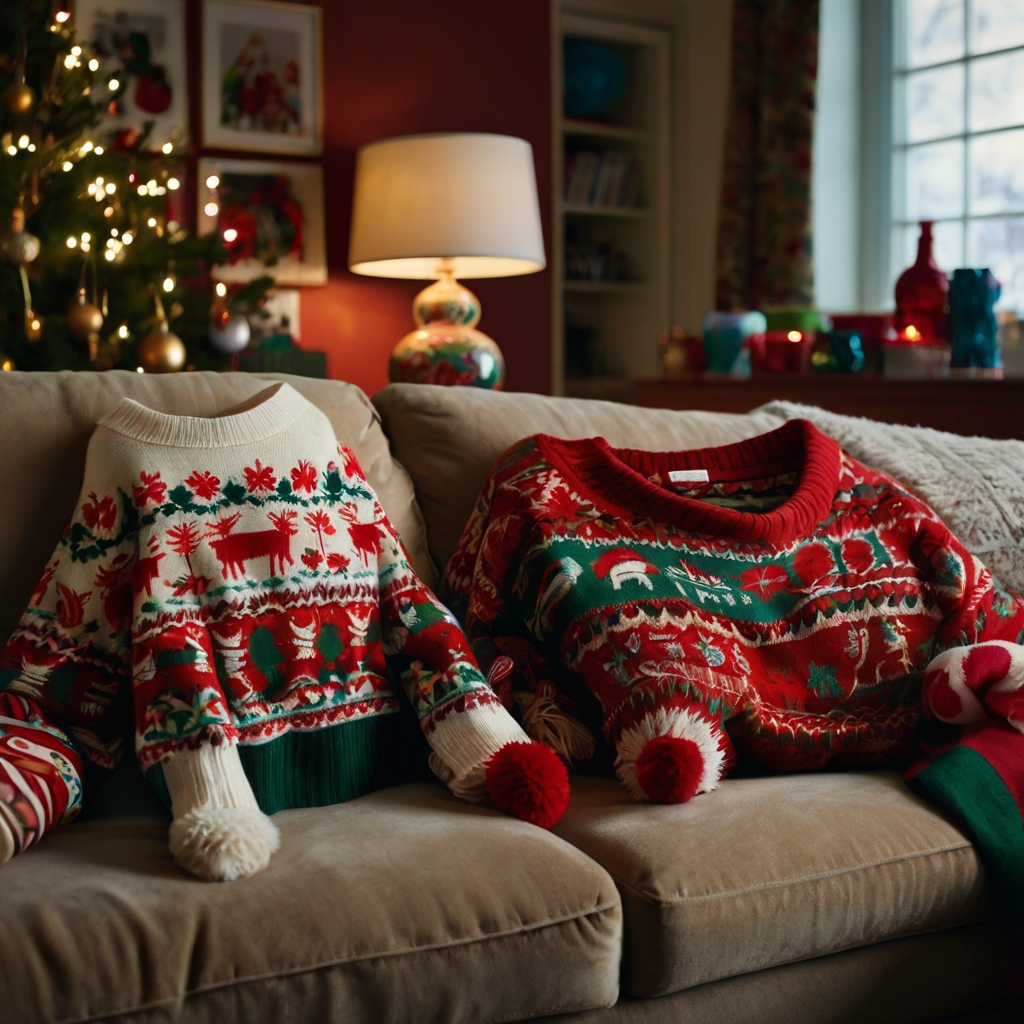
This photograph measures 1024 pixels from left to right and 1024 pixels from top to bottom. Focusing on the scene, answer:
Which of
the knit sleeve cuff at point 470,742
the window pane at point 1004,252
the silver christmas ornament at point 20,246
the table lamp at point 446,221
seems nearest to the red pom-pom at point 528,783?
the knit sleeve cuff at point 470,742

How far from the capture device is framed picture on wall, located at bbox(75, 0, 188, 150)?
3.15 m

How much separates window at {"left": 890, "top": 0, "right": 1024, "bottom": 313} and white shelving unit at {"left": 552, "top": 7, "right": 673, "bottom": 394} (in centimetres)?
93

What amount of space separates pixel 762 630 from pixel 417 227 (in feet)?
6.30

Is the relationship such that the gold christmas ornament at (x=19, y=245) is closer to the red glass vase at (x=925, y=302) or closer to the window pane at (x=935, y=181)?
the red glass vase at (x=925, y=302)

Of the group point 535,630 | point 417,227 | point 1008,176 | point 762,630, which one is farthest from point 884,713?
point 1008,176

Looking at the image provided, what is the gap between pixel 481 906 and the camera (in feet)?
3.35

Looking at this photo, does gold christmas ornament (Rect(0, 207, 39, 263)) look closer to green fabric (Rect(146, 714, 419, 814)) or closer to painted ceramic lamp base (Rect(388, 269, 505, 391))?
painted ceramic lamp base (Rect(388, 269, 505, 391))

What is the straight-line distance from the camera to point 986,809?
1232mm

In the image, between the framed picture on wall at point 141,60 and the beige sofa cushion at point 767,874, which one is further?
the framed picture on wall at point 141,60

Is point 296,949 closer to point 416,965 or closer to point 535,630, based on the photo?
point 416,965

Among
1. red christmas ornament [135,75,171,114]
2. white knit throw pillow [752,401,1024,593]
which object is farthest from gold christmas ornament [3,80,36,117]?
white knit throw pillow [752,401,1024,593]

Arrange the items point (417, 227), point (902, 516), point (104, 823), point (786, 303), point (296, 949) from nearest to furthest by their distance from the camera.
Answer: point (296, 949) < point (104, 823) < point (902, 516) < point (417, 227) < point (786, 303)

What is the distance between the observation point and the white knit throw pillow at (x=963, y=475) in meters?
1.76

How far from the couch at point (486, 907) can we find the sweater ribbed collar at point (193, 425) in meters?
0.12
